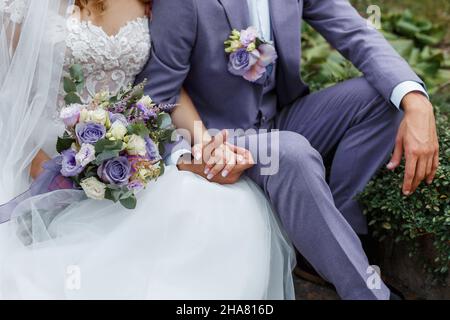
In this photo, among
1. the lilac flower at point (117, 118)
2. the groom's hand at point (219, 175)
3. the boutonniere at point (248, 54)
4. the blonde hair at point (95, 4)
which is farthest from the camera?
the boutonniere at point (248, 54)

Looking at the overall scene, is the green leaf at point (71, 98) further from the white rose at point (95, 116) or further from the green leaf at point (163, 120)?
the green leaf at point (163, 120)

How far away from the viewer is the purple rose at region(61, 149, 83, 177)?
84.3 inches

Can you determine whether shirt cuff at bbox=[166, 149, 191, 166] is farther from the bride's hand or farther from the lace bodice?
the lace bodice

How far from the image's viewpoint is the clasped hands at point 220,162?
7.48ft

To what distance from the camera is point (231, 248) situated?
2154mm

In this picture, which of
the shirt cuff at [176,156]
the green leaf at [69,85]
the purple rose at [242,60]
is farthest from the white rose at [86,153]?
the purple rose at [242,60]

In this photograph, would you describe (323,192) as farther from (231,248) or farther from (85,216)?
(85,216)

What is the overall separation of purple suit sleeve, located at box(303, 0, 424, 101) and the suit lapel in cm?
35

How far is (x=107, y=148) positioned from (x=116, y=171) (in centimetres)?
8

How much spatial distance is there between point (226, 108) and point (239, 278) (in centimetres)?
80

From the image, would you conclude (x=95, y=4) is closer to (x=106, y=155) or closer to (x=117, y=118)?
(x=117, y=118)

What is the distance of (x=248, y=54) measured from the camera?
8.18ft

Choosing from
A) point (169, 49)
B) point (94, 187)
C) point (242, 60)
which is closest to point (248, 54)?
point (242, 60)

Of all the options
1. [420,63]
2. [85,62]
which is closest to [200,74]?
[85,62]
